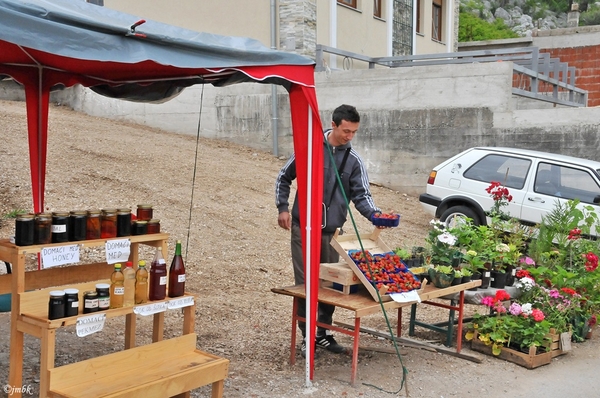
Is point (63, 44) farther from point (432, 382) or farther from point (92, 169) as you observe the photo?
point (92, 169)

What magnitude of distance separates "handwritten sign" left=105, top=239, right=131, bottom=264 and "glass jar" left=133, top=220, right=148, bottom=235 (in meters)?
0.16

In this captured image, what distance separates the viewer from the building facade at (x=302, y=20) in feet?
53.7

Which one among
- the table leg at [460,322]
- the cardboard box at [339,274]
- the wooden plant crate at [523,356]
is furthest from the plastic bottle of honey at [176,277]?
the wooden plant crate at [523,356]

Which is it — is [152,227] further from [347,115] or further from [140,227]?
[347,115]

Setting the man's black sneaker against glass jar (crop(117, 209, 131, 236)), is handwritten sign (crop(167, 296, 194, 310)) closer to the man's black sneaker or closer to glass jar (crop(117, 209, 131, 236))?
glass jar (crop(117, 209, 131, 236))

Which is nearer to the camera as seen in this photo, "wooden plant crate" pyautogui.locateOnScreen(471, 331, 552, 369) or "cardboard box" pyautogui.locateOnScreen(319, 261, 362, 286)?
"cardboard box" pyautogui.locateOnScreen(319, 261, 362, 286)

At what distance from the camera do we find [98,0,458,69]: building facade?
16.4m

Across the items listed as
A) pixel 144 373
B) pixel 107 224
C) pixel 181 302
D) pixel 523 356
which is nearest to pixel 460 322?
pixel 523 356

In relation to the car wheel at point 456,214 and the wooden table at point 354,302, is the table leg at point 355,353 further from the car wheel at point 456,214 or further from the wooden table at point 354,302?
the car wheel at point 456,214

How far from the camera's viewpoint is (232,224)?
1059cm

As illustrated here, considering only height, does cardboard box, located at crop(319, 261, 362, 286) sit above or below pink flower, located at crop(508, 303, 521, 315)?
above

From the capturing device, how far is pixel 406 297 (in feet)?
16.8

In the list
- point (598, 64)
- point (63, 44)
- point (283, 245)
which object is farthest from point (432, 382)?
point (598, 64)

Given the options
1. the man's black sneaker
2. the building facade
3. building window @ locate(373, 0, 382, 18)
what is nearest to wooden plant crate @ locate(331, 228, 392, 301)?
the man's black sneaker
